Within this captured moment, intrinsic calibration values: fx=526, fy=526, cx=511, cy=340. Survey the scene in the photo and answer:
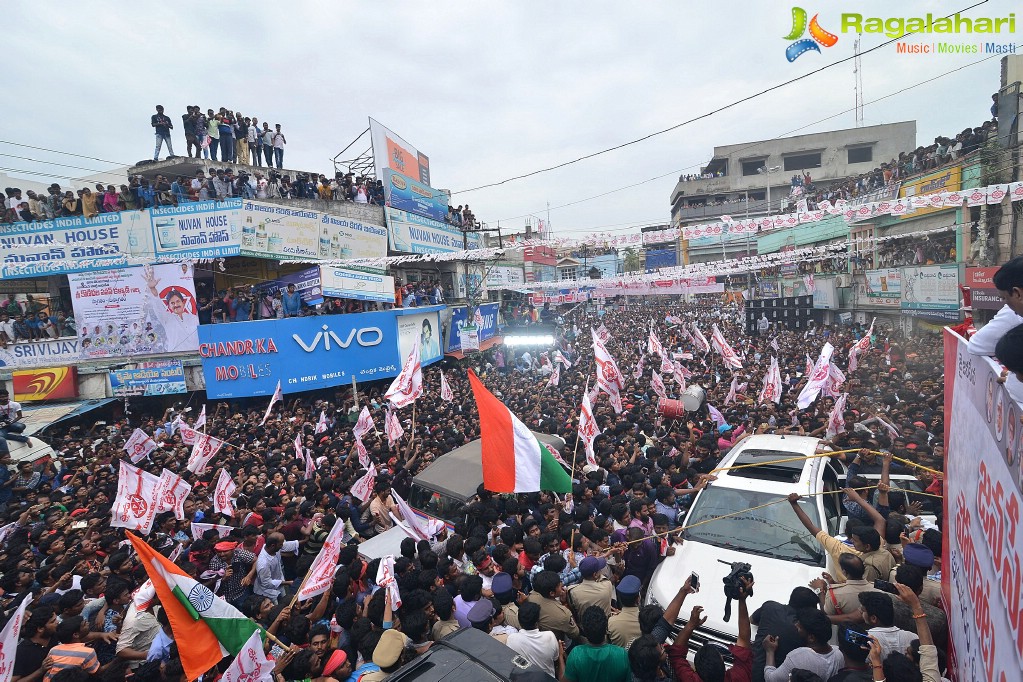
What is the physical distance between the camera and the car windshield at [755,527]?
5211 millimetres

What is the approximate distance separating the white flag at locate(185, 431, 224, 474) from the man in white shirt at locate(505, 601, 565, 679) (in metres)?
7.96

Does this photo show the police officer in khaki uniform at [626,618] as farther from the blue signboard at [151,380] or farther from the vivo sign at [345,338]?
the blue signboard at [151,380]

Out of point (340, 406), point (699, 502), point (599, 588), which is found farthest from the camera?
point (340, 406)

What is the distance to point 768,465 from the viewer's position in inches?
258

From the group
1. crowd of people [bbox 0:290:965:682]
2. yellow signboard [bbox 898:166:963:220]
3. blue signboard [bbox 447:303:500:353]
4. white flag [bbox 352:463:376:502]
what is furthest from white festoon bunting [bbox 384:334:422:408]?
yellow signboard [bbox 898:166:963:220]

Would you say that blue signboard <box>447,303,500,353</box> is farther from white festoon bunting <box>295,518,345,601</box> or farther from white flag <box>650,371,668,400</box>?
white festoon bunting <box>295,518,345,601</box>

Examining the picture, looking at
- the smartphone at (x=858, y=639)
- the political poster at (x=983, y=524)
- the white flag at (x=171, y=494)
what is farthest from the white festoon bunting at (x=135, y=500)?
the political poster at (x=983, y=524)

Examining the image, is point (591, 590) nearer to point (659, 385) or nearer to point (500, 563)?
point (500, 563)

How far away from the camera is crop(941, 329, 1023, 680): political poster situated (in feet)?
5.83

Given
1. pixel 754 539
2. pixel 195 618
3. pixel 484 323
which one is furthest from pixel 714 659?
pixel 484 323

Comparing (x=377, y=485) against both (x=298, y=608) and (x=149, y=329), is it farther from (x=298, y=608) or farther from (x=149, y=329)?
(x=149, y=329)

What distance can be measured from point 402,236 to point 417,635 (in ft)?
69.8

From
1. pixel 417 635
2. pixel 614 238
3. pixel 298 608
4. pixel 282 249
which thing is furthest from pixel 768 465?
pixel 282 249

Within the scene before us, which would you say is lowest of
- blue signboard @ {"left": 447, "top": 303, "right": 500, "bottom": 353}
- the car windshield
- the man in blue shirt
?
the car windshield
